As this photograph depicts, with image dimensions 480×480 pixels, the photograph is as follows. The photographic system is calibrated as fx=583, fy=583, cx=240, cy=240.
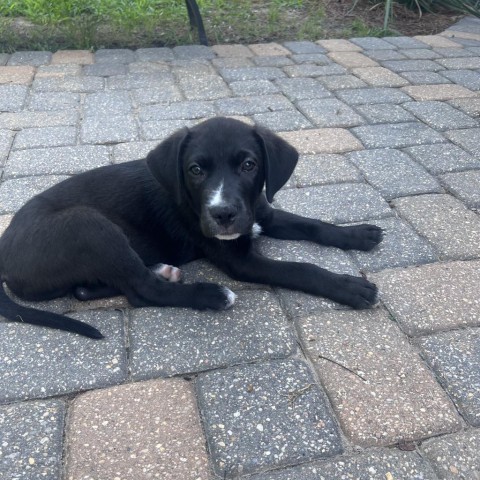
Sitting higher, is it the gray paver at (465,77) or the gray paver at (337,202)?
the gray paver at (465,77)

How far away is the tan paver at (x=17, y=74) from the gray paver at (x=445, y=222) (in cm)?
373

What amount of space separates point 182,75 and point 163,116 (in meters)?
1.14

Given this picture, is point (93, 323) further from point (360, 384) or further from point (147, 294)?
point (360, 384)

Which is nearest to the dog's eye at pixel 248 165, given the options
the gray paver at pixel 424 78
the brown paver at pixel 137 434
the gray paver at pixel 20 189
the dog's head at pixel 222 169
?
the dog's head at pixel 222 169

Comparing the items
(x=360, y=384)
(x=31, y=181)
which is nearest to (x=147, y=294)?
(x=360, y=384)

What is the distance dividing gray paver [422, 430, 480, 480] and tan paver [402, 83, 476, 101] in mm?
3746

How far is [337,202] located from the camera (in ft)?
11.4

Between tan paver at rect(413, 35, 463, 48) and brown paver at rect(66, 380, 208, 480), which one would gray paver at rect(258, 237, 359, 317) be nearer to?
brown paver at rect(66, 380, 208, 480)

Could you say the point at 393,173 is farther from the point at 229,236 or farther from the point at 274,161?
the point at 229,236

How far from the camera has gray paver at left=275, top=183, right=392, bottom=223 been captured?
3.35 meters

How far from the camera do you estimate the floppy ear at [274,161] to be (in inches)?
107

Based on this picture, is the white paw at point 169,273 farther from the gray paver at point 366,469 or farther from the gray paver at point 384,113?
the gray paver at point 384,113

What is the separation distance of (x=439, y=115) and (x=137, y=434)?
148 inches

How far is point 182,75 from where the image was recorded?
223 inches
